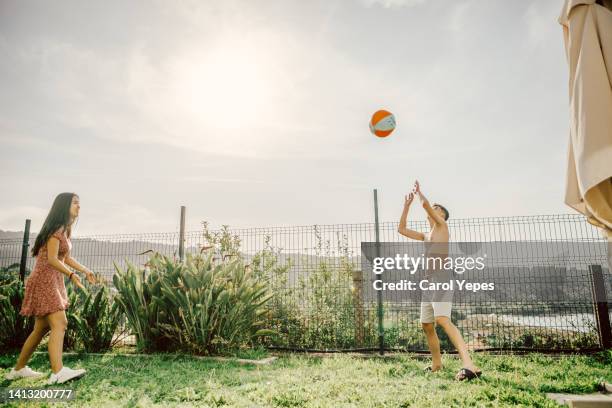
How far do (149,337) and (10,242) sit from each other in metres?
4.94

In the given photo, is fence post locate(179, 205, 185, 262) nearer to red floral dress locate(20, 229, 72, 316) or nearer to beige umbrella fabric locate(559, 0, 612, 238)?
red floral dress locate(20, 229, 72, 316)

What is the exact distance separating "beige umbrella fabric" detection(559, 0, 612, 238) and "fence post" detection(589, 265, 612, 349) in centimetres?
445

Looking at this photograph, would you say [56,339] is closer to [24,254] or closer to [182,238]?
[182,238]

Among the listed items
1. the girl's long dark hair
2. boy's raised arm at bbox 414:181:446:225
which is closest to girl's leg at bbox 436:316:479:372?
boy's raised arm at bbox 414:181:446:225

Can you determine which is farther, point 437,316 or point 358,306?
point 358,306

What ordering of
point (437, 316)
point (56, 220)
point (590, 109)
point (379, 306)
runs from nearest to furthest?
point (590, 109) → point (56, 220) → point (437, 316) → point (379, 306)

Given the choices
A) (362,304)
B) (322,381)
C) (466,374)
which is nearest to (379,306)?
(362,304)

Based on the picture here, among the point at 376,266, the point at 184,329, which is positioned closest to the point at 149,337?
the point at 184,329

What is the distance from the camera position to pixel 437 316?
14.8 feet

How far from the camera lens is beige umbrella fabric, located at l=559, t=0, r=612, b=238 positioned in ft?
6.75

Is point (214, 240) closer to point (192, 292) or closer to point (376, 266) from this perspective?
point (192, 292)

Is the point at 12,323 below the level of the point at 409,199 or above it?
below

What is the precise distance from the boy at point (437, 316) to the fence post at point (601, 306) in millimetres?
2860

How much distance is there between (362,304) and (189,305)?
2.80 meters
